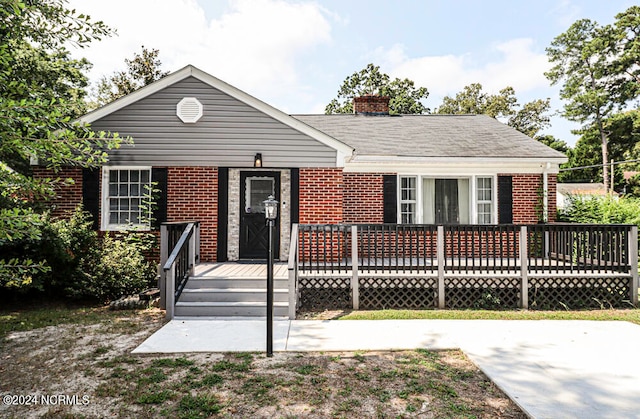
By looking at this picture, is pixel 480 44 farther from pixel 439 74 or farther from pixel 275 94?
pixel 439 74

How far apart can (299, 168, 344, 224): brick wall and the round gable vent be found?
8.79 ft

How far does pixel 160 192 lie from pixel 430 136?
312 inches

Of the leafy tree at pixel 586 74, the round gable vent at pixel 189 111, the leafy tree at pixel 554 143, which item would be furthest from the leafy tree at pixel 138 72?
the leafy tree at pixel 554 143

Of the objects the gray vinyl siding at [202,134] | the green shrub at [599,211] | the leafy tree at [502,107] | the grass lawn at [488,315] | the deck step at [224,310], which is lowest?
the grass lawn at [488,315]

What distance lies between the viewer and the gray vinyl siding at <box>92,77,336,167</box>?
26.7ft

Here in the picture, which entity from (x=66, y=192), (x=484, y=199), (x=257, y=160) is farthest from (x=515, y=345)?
(x=66, y=192)

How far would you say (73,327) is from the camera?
19.0 feet

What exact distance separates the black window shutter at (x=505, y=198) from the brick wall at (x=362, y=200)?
3219 millimetres

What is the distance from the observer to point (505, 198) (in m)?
9.70

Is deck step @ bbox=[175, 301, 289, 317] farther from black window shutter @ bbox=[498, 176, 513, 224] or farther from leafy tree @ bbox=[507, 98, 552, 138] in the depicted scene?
leafy tree @ bbox=[507, 98, 552, 138]

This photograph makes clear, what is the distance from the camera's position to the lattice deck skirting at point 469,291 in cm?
695

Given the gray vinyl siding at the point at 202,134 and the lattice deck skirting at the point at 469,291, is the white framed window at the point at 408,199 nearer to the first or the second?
the lattice deck skirting at the point at 469,291

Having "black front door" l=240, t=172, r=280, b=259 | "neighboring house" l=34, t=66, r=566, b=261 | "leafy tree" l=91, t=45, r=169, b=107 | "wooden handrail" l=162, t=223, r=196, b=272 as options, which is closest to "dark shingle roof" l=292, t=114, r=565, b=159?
"neighboring house" l=34, t=66, r=566, b=261

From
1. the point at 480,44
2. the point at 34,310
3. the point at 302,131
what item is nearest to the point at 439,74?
the point at 480,44
